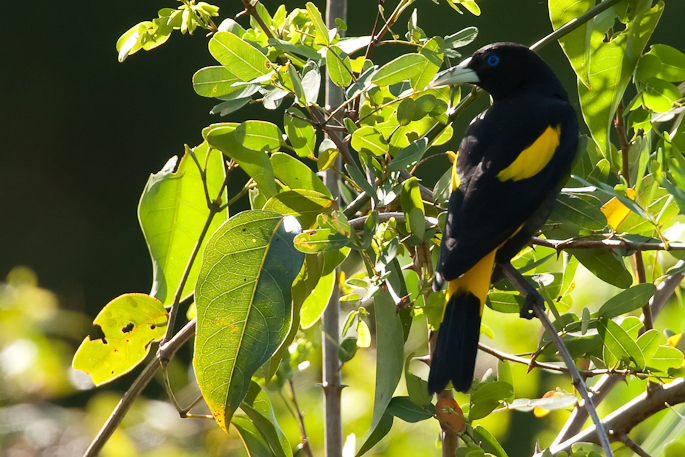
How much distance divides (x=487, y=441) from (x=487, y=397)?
52mm

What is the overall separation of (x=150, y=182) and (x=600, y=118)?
64 cm

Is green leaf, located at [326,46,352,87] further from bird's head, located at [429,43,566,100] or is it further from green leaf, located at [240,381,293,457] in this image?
bird's head, located at [429,43,566,100]

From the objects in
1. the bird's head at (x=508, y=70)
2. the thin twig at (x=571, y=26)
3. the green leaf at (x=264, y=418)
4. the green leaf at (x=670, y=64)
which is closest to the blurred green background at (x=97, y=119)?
the bird's head at (x=508, y=70)

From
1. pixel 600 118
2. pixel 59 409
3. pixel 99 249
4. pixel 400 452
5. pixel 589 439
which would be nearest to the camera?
pixel 589 439

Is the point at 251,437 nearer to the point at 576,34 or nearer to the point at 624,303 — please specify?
the point at 624,303

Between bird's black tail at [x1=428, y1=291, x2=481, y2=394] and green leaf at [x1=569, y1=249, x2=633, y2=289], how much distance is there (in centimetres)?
16

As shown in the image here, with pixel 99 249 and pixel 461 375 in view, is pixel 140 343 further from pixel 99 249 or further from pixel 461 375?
pixel 99 249

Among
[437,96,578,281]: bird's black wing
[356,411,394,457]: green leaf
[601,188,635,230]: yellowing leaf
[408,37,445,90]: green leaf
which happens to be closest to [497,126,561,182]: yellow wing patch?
[437,96,578,281]: bird's black wing

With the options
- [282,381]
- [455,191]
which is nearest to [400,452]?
[282,381]

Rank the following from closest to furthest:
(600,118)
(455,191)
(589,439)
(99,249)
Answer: (589,439) → (600,118) → (455,191) → (99,249)

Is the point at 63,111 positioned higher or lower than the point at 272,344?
lower

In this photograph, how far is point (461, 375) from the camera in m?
0.95

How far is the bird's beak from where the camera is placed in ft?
3.38

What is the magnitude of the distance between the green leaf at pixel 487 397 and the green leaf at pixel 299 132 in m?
0.35
